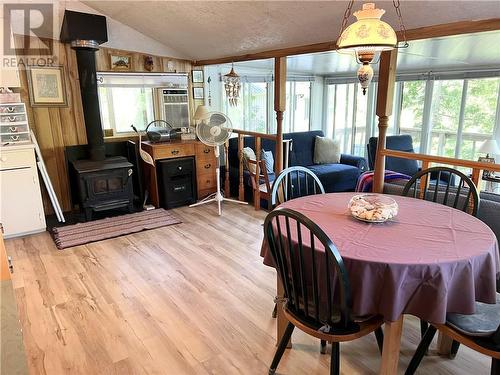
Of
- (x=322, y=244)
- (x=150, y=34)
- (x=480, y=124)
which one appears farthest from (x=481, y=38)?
(x=150, y=34)

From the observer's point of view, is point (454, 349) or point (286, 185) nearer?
point (454, 349)

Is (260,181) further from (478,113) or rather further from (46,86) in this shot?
(478,113)

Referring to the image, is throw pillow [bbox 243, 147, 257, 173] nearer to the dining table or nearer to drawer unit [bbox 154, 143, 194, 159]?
drawer unit [bbox 154, 143, 194, 159]

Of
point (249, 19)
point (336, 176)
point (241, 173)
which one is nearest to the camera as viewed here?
point (249, 19)

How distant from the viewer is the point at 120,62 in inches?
187

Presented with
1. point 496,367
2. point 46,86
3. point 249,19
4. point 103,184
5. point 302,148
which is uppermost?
point 249,19

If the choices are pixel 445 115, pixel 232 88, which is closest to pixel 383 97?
pixel 232 88

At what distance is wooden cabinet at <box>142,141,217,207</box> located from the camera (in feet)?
15.3

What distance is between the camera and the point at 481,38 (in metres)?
3.53

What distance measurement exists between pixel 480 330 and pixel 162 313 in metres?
1.91

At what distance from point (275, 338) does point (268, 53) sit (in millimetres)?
3120

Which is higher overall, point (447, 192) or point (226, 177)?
point (447, 192)

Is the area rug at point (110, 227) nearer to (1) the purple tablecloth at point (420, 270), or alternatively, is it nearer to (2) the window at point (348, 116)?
(1) the purple tablecloth at point (420, 270)

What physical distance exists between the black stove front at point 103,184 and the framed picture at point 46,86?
775 millimetres
